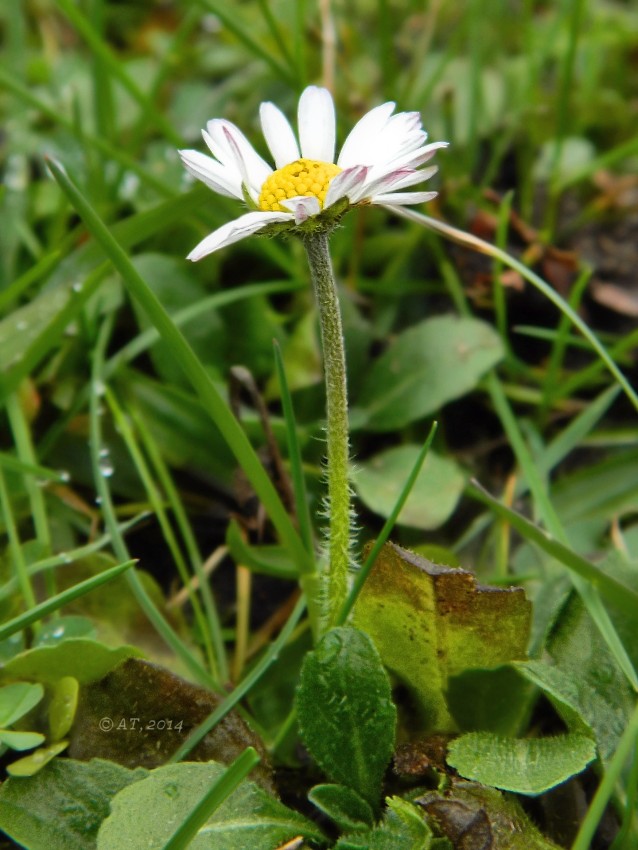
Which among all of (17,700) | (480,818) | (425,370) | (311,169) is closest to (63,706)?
(17,700)

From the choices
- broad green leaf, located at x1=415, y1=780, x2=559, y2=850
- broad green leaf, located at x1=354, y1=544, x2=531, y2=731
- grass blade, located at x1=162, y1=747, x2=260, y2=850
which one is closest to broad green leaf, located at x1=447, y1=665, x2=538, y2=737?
broad green leaf, located at x1=354, y1=544, x2=531, y2=731

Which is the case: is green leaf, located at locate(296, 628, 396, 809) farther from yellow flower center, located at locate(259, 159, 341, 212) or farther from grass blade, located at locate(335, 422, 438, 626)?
yellow flower center, located at locate(259, 159, 341, 212)

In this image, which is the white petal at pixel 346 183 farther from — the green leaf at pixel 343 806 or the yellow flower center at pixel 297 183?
the green leaf at pixel 343 806

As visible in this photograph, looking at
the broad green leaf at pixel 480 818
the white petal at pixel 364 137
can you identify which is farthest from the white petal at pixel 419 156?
the broad green leaf at pixel 480 818

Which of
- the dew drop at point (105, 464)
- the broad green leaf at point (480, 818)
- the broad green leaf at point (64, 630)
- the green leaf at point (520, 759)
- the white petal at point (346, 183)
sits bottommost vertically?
the broad green leaf at point (480, 818)

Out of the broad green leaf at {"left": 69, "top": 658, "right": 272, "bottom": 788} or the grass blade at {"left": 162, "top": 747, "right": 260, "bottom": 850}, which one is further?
the broad green leaf at {"left": 69, "top": 658, "right": 272, "bottom": 788}

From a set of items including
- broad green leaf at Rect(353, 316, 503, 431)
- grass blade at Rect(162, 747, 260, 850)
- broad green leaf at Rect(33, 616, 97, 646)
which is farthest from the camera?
broad green leaf at Rect(353, 316, 503, 431)
